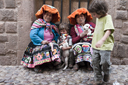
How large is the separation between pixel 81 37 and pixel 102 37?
104cm

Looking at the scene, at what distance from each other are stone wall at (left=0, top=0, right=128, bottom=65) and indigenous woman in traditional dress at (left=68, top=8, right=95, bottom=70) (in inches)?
25.9

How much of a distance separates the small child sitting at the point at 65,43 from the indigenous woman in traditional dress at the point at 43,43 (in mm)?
146

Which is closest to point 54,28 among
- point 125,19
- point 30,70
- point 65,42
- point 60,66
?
point 65,42

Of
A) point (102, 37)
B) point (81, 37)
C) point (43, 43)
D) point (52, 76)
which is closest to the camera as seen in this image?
point (102, 37)

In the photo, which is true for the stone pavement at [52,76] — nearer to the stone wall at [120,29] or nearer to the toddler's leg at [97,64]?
the toddler's leg at [97,64]

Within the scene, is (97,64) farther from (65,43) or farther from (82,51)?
(65,43)

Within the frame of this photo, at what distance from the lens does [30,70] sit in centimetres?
290

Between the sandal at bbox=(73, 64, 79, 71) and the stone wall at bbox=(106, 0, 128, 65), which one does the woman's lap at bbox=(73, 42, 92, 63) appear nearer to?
the sandal at bbox=(73, 64, 79, 71)

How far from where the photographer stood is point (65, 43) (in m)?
2.98

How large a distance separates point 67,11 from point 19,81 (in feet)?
6.85

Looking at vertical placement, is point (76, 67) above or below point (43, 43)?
below

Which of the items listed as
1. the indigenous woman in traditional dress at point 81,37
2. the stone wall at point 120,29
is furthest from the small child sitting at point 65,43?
the stone wall at point 120,29

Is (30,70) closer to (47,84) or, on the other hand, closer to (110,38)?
(47,84)

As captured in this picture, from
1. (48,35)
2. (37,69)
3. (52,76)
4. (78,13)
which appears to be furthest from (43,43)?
(78,13)
